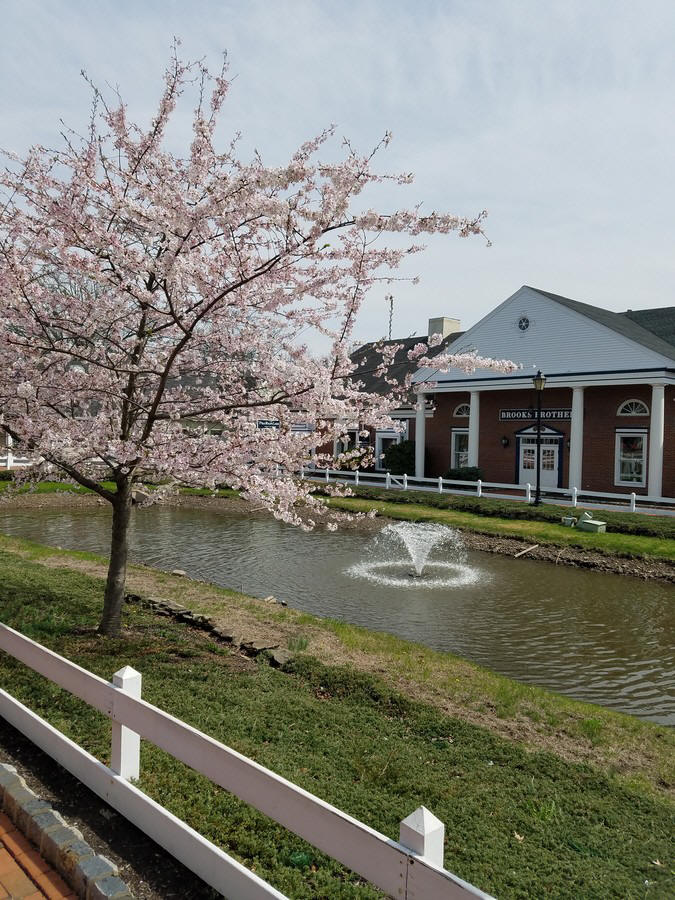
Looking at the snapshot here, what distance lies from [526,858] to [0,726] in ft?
14.6

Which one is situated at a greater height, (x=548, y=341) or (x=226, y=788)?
(x=548, y=341)

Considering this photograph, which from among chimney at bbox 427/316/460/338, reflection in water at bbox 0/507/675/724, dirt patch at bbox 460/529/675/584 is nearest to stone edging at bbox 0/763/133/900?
reflection in water at bbox 0/507/675/724

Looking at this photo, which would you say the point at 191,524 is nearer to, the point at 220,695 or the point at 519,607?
the point at 519,607

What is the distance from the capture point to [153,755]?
217 inches

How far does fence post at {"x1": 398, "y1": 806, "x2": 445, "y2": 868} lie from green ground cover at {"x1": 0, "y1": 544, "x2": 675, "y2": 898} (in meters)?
1.58

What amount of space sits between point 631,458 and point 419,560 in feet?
48.5

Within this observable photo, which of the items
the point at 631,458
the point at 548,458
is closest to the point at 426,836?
the point at 631,458

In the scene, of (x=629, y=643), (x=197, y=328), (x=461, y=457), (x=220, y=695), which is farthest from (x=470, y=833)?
(x=461, y=457)

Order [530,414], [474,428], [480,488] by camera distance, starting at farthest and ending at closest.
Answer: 1. [474,428]
2. [530,414]
3. [480,488]

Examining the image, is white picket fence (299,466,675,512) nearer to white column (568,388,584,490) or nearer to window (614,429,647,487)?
white column (568,388,584,490)

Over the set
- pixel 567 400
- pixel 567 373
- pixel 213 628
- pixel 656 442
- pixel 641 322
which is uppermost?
pixel 641 322

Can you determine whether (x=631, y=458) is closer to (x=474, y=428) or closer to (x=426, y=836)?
(x=474, y=428)

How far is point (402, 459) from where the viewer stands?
3384 cm

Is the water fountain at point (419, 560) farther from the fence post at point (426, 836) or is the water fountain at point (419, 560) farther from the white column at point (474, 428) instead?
the fence post at point (426, 836)
